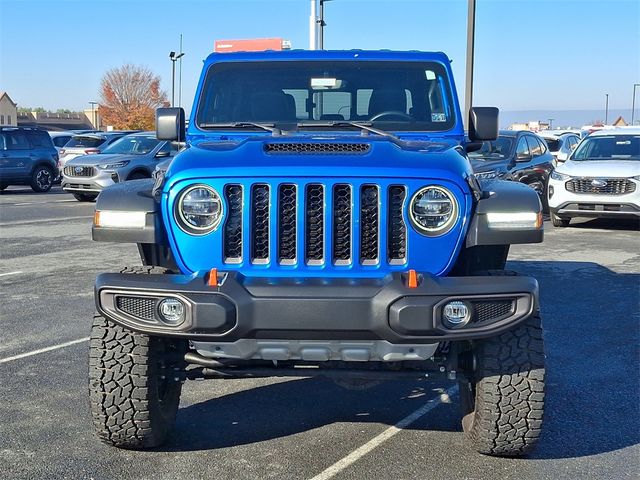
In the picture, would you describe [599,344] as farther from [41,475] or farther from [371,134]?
[41,475]

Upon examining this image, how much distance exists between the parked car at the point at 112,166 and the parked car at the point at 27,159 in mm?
3293

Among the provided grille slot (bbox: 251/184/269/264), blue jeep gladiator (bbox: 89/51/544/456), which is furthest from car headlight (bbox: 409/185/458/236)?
grille slot (bbox: 251/184/269/264)

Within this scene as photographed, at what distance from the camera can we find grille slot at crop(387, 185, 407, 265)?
3676 mm

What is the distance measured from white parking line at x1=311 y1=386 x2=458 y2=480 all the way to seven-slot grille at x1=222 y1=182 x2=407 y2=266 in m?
1.01

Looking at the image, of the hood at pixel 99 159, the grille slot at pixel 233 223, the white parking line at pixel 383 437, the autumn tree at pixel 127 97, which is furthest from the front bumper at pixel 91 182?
the autumn tree at pixel 127 97

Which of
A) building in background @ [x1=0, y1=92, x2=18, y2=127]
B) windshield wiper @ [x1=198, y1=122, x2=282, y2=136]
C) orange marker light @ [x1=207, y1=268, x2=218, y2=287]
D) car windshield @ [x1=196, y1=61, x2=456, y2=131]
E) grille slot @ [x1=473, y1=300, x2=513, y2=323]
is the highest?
car windshield @ [x1=196, y1=61, x2=456, y2=131]

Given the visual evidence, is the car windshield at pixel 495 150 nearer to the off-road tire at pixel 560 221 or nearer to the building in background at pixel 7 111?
the off-road tire at pixel 560 221

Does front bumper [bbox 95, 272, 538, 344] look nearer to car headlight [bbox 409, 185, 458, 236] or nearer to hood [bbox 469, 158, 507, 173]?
car headlight [bbox 409, 185, 458, 236]

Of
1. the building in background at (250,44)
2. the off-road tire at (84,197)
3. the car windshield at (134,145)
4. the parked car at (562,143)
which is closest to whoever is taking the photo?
the building in background at (250,44)

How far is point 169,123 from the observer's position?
5.02m

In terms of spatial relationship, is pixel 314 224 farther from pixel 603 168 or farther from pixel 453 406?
pixel 603 168

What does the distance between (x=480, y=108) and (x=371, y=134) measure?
965 millimetres

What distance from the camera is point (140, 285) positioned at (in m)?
3.50

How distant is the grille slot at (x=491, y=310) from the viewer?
3475mm
